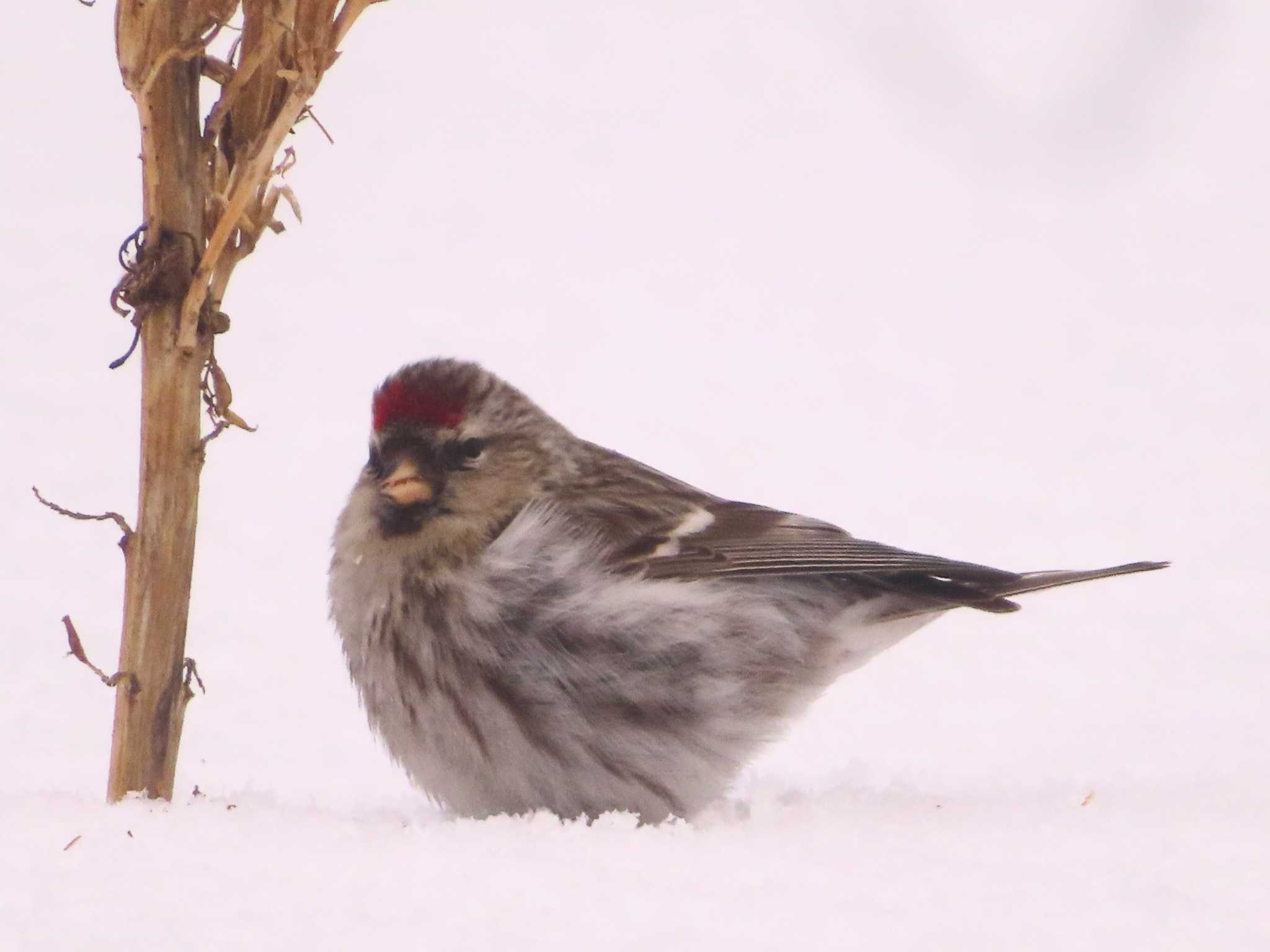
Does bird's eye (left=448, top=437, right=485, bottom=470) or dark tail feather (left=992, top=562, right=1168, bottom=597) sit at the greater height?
bird's eye (left=448, top=437, right=485, bottom=470)

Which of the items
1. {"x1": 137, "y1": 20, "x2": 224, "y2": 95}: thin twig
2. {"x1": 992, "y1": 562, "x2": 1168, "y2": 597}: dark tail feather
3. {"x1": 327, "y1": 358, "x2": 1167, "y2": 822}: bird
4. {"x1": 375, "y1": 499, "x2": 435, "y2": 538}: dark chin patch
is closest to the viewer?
{"x1": 137, "y1": 20, "x2": 224, "y2": 95}: thin twig

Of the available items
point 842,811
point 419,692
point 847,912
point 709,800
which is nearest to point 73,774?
point 419,692

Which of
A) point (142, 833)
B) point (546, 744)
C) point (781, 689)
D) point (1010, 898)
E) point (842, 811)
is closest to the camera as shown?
point (1010, 898)

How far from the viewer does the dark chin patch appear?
8.21 ft

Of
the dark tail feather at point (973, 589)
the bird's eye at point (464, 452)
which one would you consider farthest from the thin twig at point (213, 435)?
the dark tail feather at point (973, 589)

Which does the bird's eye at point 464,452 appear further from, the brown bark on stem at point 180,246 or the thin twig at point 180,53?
the thin twig at point 180,53

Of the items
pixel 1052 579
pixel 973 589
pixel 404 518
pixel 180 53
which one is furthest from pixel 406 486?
pixel 1052 579

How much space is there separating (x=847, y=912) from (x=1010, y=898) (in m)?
0.18

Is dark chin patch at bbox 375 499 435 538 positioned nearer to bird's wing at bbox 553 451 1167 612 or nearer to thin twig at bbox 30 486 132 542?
bird's wing at bbox 553 451 1167 612

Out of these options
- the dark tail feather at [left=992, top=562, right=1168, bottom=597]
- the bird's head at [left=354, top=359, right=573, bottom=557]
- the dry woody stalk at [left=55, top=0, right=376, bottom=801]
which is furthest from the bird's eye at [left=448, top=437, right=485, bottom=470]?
the dark tail feather at [left=992, top=562, right=1168, bottom=597]

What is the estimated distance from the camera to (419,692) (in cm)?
234

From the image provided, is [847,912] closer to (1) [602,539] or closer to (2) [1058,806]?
(2) [1058,806]

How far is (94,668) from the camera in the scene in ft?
6.63

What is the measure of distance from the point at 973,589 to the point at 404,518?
A: 0.97 metres
